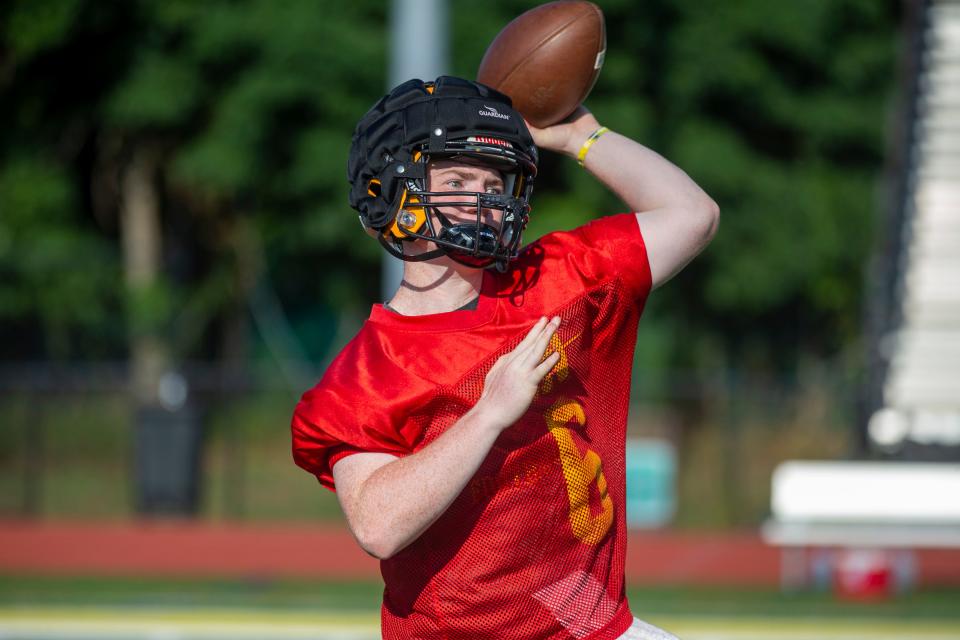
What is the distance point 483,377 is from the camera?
2.32 metres

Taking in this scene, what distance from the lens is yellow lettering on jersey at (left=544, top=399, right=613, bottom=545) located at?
2.36 m

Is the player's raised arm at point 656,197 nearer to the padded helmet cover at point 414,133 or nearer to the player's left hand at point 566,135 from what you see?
the player's left hand at point 566,135

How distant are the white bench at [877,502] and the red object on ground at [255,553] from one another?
3.07 feet

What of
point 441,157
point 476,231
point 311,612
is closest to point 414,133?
point 441,157

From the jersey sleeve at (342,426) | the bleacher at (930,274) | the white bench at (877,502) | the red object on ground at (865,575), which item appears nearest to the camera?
the jersey sleeve at (342,426)

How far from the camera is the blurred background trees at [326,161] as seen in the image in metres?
14.8

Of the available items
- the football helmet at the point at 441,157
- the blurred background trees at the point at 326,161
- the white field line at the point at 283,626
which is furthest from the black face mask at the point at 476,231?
the blurred background trees at the point at 326,161

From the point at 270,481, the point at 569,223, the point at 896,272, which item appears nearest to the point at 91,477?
the point at 270,481

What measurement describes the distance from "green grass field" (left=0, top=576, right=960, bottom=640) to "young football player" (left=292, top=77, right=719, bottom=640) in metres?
5.69

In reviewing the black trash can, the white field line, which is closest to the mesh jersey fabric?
the white field line

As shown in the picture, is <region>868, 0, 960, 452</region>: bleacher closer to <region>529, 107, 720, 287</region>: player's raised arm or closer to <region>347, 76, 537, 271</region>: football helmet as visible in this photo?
<region>529, 107, 720, 287</region>: player's raised arm

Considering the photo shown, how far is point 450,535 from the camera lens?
233 centimetres

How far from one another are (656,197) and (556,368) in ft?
1.38

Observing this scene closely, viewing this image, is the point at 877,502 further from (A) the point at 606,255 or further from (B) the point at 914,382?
(A) the point at 606,255
